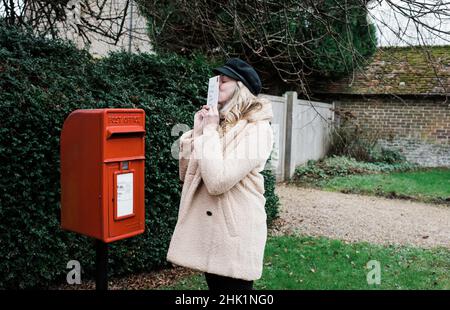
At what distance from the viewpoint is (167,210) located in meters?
4.76

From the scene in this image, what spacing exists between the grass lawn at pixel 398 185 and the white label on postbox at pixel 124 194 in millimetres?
7394

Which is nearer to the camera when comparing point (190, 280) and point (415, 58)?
point (190, 280)

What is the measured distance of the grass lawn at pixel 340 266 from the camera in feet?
14.4

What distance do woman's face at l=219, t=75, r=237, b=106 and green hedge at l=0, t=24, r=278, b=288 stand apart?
1.79 meters

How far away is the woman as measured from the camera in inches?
94.0

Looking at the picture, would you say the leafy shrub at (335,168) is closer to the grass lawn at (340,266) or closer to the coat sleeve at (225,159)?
the grass lawn at (340,266)

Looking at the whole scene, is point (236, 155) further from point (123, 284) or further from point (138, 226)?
point (123, 284)

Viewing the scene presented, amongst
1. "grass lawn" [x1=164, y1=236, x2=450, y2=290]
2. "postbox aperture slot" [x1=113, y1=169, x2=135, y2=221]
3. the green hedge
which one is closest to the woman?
"postbox aperture slot" [x1=113, y1=169, x2=135, y2=221]

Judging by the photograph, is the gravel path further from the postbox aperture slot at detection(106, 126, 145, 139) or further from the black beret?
the black beret

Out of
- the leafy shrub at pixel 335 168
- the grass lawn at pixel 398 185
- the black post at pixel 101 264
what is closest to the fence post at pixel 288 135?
the leafy shrub at pixel 335 168

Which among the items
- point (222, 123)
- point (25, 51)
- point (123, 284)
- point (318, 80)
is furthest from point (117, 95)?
point (318, 80)

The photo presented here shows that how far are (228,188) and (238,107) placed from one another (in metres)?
0.46

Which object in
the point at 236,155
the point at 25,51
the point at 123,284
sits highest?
the point at 25,51
